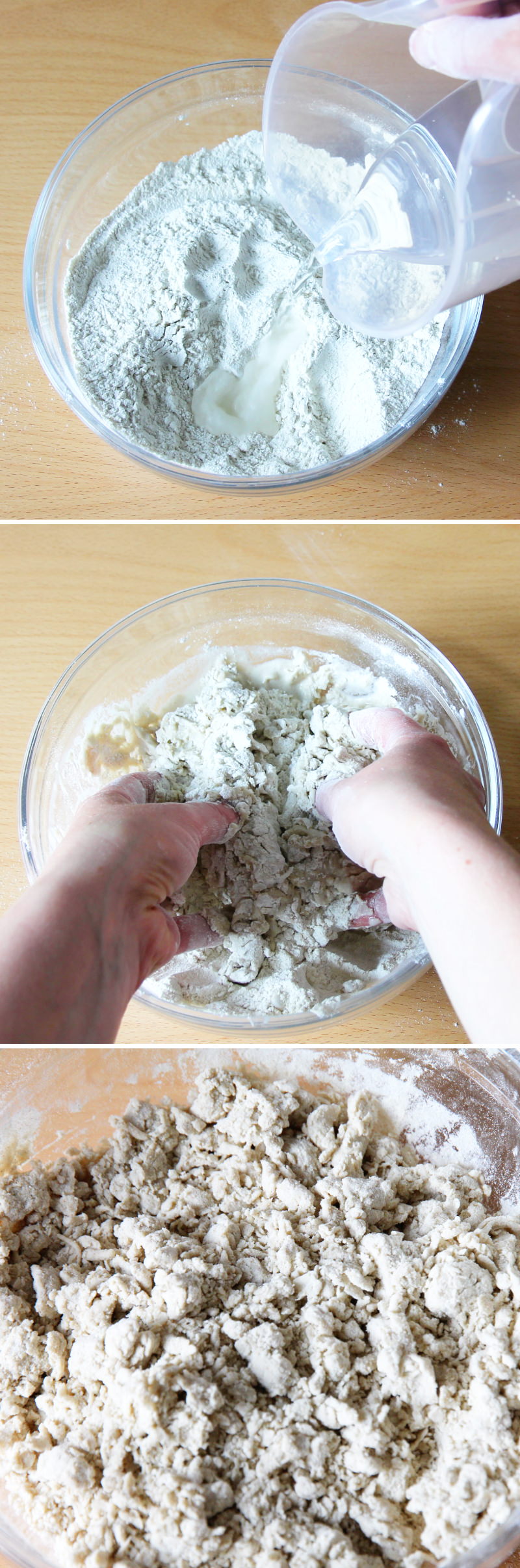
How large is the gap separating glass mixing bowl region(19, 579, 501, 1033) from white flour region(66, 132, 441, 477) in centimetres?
19

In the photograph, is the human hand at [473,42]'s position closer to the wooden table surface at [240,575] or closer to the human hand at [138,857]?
the wooden table surface at [240,575]

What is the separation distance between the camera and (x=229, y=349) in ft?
3.60

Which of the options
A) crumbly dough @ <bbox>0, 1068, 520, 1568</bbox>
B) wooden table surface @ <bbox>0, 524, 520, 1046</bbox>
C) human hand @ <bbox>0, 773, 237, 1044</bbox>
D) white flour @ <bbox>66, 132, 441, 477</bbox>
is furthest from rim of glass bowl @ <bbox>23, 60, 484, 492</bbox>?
crumbly dough @ <bbox>0, 1068, 520, 1568</bbox>

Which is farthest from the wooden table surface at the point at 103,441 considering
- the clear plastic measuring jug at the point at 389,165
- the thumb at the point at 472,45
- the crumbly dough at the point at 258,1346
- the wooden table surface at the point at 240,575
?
the crumbly dough at the point at 258,1346

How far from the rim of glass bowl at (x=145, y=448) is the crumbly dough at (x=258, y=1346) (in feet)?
2.19

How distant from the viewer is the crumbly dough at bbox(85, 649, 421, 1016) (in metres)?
1.04

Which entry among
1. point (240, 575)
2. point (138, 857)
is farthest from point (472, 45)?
point (138, 857)

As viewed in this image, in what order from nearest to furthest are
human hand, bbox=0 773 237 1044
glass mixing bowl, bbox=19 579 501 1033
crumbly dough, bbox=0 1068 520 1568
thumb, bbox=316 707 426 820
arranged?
human hand, bbox=0 773 237 1044
crumbly dough, bbox=0 1068 520 1568
thumb, bbox=316 707 426 820
glass mixing bowl, bbox=19 579 501 1033

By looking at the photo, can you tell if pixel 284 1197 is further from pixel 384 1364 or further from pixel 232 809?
pixel 232 809

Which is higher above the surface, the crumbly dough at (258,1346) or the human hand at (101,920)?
the human hand at (101,920)

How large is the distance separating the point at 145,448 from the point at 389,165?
1.17 feet

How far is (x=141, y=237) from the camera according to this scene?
1.16m

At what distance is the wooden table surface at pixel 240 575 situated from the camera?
1.25 meters

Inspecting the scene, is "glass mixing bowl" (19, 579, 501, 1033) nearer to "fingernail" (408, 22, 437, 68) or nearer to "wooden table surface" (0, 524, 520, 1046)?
"wooden table surface" (0, 524, 520, 1046)
